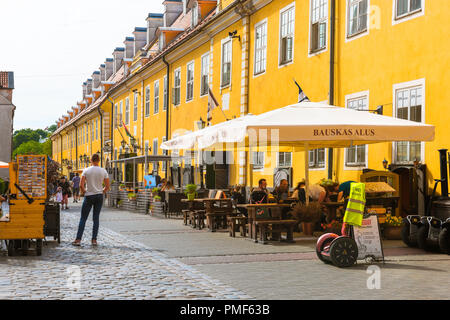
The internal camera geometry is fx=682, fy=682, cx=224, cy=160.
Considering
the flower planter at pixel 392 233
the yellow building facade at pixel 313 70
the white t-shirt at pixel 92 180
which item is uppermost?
the yellow building facade at pixel 313 70

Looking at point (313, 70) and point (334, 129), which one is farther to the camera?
point (313, 70)

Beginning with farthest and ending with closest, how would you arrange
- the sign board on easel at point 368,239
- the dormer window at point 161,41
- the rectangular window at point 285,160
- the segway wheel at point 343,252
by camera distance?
the dormer window at point 161,41 → the rectangular window at point 285,160 → the sign board on easel at point 368,239 → the segway wheel at point 343,252

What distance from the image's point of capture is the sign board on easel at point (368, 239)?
10156 mm

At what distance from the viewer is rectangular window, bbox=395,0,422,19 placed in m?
14.7

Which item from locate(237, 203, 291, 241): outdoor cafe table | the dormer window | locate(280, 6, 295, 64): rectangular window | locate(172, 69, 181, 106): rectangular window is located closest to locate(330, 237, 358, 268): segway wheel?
locate(237, 203, 291, 241): outdoor cafe table

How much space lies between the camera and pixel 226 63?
26141 millimetres

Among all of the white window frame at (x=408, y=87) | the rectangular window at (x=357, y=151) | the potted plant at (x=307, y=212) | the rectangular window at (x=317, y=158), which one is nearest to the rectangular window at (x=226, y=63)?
the rectangular window at (x=317, y=158)

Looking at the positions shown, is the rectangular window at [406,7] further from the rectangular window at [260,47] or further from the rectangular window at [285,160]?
the rectangular window at [260,47]

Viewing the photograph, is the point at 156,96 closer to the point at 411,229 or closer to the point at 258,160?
the point at 258,160

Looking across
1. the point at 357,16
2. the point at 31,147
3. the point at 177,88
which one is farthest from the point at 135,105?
the point at 31,147

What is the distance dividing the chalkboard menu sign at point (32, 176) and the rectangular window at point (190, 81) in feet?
63.7

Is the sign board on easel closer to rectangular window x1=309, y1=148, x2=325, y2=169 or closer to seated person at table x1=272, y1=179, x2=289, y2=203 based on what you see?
seated person at table x1=272, y1=179, x2=289, y2=203

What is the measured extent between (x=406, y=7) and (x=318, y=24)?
416cm

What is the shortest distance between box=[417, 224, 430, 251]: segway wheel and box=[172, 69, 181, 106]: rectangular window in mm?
21914
